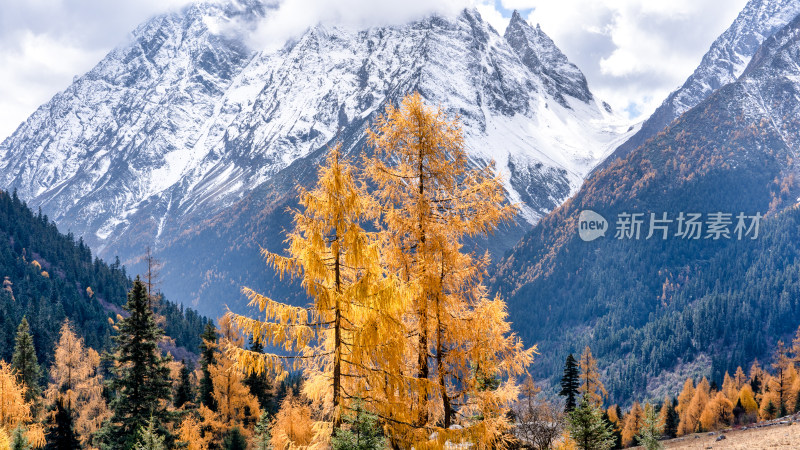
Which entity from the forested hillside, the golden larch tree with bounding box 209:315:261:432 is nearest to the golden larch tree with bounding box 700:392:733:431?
the golden larch tree with bounding box 209:315:261:432

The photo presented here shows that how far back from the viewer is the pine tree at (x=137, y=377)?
24.6m

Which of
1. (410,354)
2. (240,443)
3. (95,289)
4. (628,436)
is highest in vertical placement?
(95,289)

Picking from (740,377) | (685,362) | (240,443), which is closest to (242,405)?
(240,443)

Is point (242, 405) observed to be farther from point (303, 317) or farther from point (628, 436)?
point (628, 436)

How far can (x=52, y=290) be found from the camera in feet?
472

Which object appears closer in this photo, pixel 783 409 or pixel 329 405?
pixel 329 405

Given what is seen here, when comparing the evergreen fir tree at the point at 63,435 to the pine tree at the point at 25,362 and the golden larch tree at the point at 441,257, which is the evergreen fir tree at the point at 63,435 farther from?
the golden larch tree at the point at 441,257

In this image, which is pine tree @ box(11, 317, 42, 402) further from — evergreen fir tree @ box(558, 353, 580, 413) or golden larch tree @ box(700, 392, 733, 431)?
golden larch tree @ box(700, 392, 733, 431)

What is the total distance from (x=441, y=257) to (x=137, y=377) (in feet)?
63.0

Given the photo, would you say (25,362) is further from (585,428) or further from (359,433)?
(359,433)

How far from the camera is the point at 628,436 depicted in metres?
83.5

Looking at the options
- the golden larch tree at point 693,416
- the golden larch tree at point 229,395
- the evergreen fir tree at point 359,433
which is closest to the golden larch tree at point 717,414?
the golden larch tree at point 693,416

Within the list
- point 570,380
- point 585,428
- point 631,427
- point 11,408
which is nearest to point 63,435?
point 11,408

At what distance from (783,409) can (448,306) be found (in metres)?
85.6
